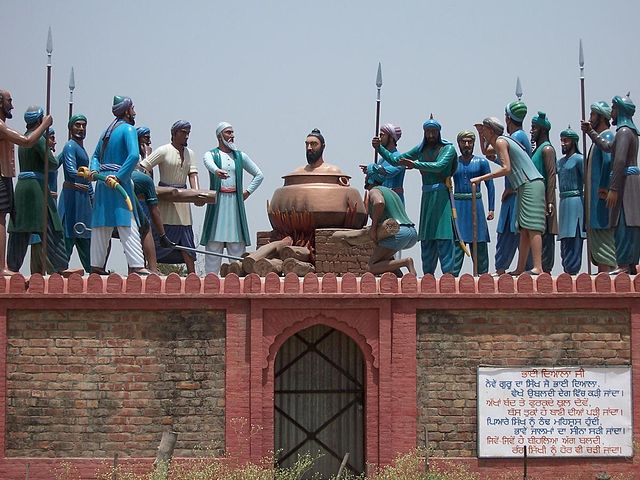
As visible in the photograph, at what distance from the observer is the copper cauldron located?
1515 centimetres

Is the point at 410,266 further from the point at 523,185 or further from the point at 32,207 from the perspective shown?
the point at 32,207

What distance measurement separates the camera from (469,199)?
15.6 meters

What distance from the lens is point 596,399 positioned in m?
13.4

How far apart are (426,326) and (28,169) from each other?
5113 millimetres

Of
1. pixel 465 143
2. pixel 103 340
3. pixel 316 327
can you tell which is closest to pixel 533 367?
pixel 316 327

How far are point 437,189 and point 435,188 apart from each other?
1.1 inches

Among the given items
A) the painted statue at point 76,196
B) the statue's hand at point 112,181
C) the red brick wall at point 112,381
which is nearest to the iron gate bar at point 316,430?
the red brick wall at point 112,381

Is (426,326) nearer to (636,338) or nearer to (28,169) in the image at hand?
(636,338)

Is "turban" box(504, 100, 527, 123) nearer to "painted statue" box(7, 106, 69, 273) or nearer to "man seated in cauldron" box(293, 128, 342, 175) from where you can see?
"man seated in cauldron" box(293, 128, 342, 175)

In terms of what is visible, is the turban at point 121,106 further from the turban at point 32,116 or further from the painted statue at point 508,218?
the painted statue at point 508,218

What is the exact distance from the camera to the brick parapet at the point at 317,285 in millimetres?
13219

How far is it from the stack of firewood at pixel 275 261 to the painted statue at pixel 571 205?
3189 millimetres

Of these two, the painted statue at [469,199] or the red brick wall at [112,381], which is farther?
the painted statue at [469,199]

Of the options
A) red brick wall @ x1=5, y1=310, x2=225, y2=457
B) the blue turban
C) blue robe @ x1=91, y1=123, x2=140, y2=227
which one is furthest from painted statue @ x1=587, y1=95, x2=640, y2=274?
blue robe @ x1=91, y1=123, x2=140, y2=227
